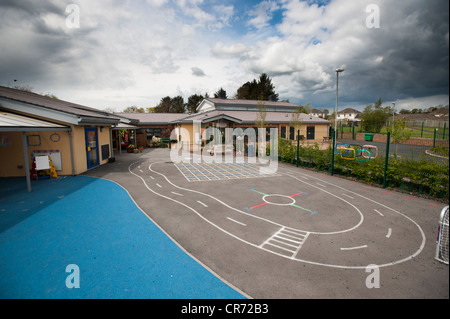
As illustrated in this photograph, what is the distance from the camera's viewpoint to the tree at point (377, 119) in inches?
1565

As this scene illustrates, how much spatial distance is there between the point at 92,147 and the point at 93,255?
42.8ft

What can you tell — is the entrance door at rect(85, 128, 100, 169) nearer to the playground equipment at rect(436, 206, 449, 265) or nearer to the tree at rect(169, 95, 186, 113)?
the playground equipment at rect(436, 206, 449, 265)

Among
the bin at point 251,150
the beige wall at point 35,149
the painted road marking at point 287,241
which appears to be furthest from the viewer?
the bin at point 251,150

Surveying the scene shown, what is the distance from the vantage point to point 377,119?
132 feet

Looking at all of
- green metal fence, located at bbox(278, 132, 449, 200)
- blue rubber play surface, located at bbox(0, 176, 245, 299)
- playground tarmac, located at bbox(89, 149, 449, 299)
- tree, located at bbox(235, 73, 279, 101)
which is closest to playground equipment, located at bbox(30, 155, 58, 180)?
blue rubber play surface, located at bbox(0, 176, 245, 299)

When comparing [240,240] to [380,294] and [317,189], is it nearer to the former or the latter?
[380,294]

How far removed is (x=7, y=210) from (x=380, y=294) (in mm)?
11785

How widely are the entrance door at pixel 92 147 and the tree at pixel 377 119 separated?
139 ft

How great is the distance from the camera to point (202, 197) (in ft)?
32.7

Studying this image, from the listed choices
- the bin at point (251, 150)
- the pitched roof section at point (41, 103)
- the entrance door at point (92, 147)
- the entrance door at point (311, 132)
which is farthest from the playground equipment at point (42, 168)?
the entrance door at point (311, 132)

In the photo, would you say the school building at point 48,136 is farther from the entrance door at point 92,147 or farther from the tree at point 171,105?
the tree at point 171,105

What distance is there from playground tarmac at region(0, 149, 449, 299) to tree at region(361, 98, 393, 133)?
3506 centimetres

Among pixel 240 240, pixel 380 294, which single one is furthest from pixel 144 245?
pixel 380 294

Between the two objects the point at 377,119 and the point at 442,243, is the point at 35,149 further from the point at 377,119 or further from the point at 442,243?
the point at 377,119
